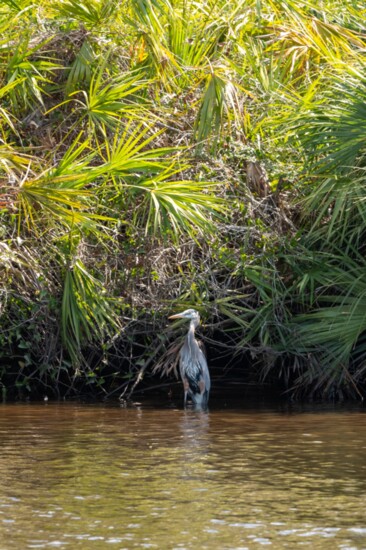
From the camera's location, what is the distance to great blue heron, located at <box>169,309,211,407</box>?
10234 millimetres

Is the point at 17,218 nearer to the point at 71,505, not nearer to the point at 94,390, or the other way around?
the point at 94,390

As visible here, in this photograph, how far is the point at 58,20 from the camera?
37.5 feet

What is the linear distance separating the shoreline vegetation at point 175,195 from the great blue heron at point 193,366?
26cm

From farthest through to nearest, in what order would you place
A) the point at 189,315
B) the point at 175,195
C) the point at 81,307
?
the point at 189,315, the point at 81,307, the point at 175,195

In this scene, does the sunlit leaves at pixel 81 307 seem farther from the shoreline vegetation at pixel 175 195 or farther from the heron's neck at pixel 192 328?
the heron's neck at pixel 192 328

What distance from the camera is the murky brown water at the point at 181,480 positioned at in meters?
5.25

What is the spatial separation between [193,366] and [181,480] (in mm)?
3734

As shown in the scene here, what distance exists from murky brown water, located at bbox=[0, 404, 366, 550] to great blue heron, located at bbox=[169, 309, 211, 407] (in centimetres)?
66

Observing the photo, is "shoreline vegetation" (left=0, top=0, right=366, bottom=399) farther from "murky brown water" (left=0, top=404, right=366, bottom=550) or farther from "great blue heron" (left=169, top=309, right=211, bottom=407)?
"murky brown water" (left=0, top=404, right=366, bottom=550)

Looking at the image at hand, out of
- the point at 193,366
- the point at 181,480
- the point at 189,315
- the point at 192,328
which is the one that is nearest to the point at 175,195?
the point at 189,315

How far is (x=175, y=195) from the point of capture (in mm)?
9875

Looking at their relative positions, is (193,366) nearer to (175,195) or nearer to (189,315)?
(189,315)

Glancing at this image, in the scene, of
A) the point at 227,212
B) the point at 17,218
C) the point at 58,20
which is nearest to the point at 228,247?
the point at 227,212

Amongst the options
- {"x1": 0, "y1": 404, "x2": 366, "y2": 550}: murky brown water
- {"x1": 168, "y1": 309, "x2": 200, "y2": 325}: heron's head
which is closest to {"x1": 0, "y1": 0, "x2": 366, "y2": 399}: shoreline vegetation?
{"x1": 168, "y1": 309, "x2": 200, "y2": 325}: heron's head
